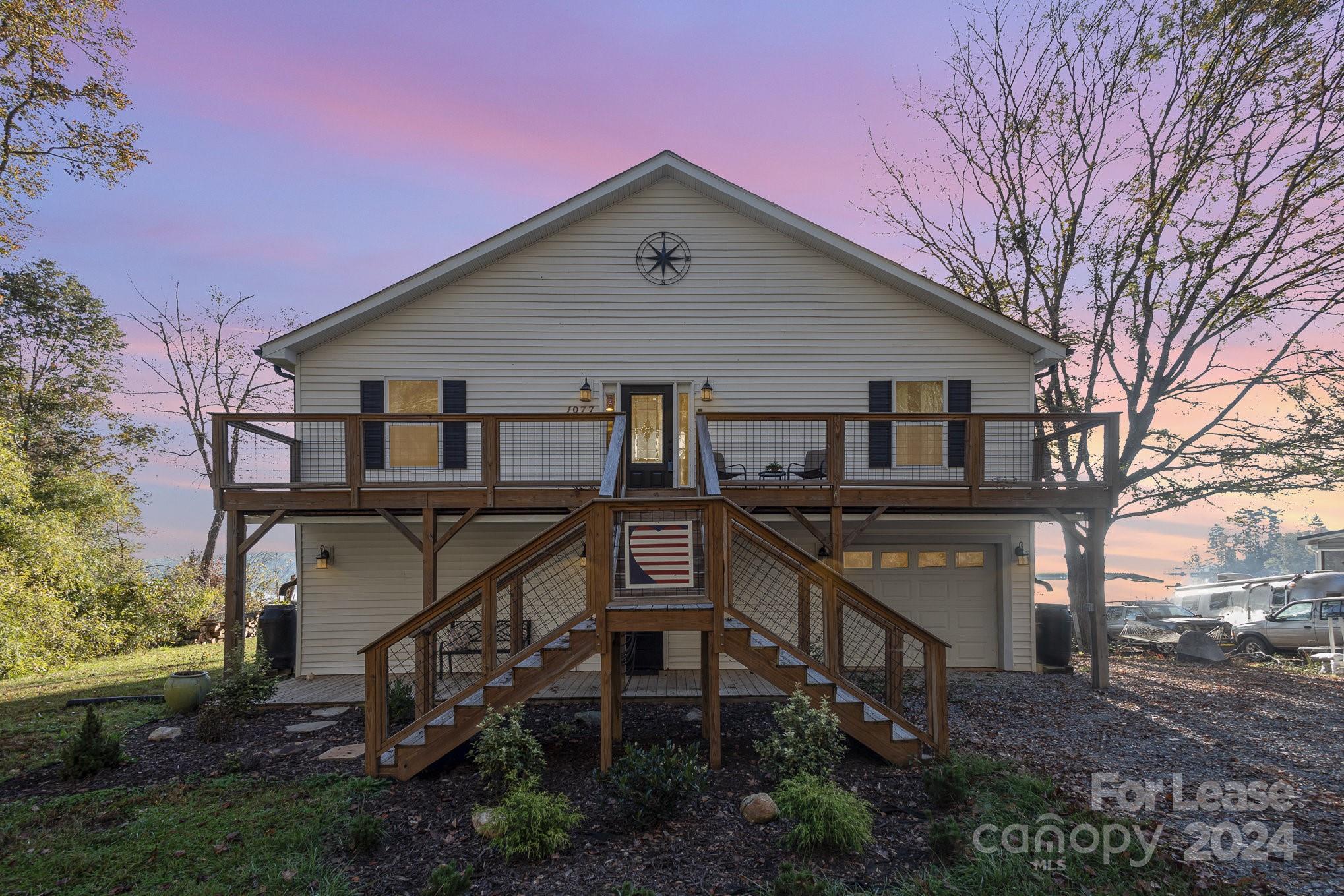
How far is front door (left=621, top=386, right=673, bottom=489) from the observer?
35.7 feet

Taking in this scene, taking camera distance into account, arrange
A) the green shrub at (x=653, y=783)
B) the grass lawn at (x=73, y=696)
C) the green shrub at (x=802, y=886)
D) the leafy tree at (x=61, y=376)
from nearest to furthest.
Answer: the green shrub at (x=802, y=886)
the green shrub at (x=653, y=783)
the grass lawn at (x=73, y=696)
the leafy tree at (x=61, y=376)

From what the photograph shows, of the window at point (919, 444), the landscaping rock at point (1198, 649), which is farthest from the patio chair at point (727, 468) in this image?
the landscaping rock at point (1198, 649)

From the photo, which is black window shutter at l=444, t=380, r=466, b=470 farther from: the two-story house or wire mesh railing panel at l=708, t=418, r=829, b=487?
wire mesh railing panel at l=708, t=418, r=829, b=487

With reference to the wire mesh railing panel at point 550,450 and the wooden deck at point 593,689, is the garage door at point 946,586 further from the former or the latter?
the wire mesh railing panel at point 550,450

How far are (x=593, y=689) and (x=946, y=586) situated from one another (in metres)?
6.11

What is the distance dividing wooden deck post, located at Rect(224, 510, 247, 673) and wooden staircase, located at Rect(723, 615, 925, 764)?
682cm

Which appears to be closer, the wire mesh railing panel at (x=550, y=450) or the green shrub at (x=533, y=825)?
the green shrub at (x=533, y=825)

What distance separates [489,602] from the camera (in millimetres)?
6336

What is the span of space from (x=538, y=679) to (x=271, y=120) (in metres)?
11.5

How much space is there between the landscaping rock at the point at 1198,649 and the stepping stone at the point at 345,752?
15.0m

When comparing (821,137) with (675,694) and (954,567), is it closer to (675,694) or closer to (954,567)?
(954,567)

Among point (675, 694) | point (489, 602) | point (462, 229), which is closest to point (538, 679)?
point (489, 602)

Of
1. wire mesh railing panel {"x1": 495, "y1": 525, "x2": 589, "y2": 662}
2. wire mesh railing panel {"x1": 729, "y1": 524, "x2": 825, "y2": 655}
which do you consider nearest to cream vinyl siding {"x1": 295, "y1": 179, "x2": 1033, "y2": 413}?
wire mesh railing panel {"x1": 729, "y1": 524, "x2": 825, "y2": 655}

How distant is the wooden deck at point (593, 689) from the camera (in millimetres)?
8719
